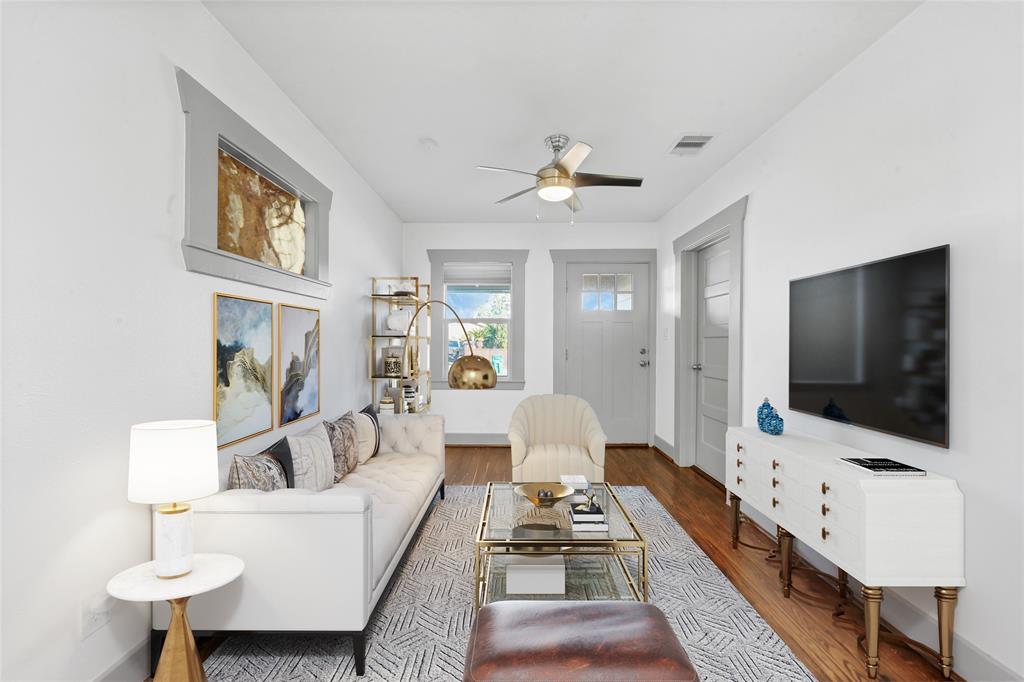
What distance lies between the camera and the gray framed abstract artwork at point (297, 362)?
9.63ft

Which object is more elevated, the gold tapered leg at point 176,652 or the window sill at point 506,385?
the window sill at point 506,385

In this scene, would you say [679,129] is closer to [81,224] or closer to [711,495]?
[711,495]

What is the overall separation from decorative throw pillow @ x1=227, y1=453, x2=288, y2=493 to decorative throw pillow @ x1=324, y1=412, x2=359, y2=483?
2.06 feet

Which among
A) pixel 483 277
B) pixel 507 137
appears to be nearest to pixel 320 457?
pixel 507 137

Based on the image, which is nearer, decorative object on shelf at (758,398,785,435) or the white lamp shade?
the white lamp shade

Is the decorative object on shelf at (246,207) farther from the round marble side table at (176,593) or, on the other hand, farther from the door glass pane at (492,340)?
the door glass pane at (492,340)

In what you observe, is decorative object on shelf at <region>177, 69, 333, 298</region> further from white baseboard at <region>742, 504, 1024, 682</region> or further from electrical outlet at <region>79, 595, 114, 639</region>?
white baseboard at <region>742, 504, 1024, 682</region>

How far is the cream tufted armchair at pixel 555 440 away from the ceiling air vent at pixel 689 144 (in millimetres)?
2096

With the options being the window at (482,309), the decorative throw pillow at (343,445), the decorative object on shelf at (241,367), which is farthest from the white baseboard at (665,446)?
the decorative object on shelf at (241,367)

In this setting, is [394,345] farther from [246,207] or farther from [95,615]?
[95,615]

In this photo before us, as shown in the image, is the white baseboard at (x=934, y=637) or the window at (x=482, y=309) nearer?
the white baseboard at (x=934, y=637)

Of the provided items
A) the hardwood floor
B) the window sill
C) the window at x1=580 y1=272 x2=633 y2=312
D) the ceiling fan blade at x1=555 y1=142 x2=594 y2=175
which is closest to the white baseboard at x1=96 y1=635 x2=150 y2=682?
→ the hardwood floor

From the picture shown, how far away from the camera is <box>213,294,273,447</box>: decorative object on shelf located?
7.64 feet

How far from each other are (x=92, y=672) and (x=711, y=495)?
401cm
